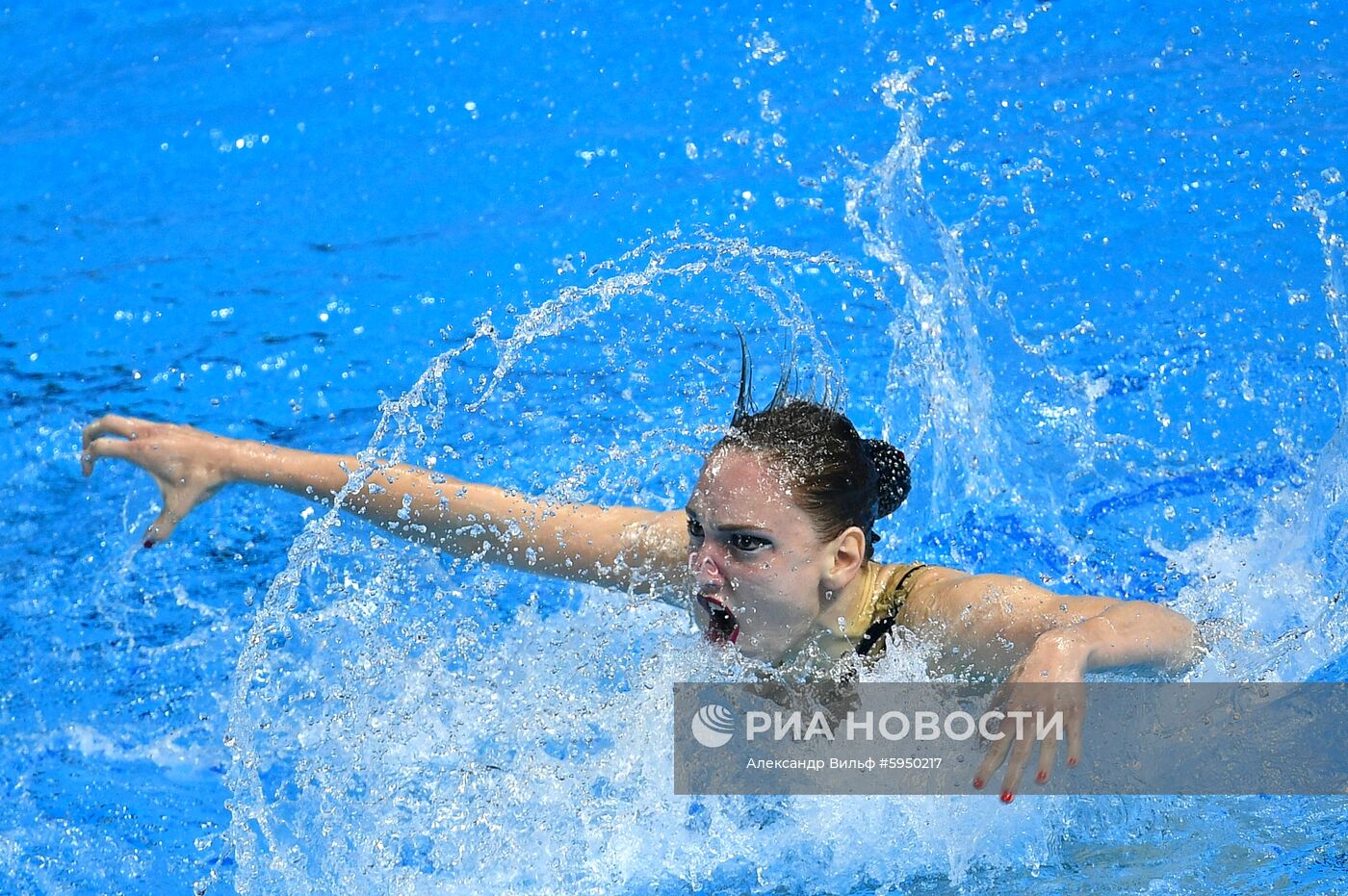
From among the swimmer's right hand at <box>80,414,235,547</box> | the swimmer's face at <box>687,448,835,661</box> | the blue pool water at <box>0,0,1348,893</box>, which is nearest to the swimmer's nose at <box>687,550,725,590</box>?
the swimmer's face at <box>687,448,835,661</box>

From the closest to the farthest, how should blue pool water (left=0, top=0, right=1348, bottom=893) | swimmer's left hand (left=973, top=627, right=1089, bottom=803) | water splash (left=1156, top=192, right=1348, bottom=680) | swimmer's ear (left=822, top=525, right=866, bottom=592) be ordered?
swimmer's left hand (left=973, top=627, right=1089, bottom=803) < swimmer's ear (left=822, top=525, right=866, bottom=592) < blue pool water (left=0, top=0, right=1348, bottom=893) < water splash (left=1156, top=192, right=1348, bottom=680)

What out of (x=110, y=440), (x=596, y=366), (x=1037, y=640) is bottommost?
(x=1037, y=640)

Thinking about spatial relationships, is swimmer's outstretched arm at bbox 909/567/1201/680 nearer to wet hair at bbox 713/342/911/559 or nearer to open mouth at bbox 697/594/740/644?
wet hair at bbox 713/342/911/559

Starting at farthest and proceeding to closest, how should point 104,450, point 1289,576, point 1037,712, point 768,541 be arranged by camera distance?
point 1289,576
point 104,450
point 768,541
point 1037,712

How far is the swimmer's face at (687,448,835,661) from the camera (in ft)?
8.82

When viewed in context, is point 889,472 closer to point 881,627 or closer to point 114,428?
point 881,627

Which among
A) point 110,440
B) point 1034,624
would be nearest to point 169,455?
point 110,440

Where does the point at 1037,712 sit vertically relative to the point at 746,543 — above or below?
below

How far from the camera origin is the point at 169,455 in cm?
322

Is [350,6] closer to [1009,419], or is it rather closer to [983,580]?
[1009,419]

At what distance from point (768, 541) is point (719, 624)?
232 millimetres

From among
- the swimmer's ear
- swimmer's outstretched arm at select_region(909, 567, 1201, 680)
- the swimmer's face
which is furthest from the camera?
the swimmer's ear

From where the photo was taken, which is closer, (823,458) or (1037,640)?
(1037,640)

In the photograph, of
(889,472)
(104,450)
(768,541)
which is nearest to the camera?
(768,541)
